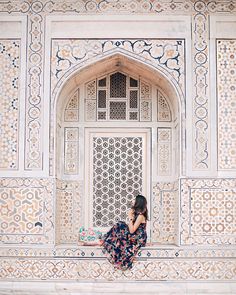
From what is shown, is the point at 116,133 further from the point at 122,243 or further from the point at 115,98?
the point at 122,243

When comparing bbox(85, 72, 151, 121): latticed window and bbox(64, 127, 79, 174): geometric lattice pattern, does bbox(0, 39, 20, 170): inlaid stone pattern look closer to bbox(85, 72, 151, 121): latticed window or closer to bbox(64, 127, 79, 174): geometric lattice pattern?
bbox(64, 127, 79, 174): geometric lattice pattern

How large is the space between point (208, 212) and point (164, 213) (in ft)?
2.59

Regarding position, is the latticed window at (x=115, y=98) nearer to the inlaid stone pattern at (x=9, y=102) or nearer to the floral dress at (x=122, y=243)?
the inlaid stone pattern at (x=9, y=102)

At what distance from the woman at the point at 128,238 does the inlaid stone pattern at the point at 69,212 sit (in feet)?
2.15

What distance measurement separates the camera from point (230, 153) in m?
7.73

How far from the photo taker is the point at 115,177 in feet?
27.3

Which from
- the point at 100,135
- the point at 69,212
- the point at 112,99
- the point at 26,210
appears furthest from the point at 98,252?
the point at 112,99

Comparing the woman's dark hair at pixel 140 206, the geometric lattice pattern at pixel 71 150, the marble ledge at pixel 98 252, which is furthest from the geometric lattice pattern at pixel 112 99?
the marble ledge at pixel 98 252

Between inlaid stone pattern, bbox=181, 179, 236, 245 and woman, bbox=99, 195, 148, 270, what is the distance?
0.51 metres

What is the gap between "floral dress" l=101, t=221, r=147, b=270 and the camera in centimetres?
744

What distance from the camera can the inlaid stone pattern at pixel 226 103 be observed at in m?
7.72

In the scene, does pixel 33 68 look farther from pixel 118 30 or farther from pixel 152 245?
pixel 152 245

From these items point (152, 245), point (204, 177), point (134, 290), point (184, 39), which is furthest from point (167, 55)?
point (134, 290)

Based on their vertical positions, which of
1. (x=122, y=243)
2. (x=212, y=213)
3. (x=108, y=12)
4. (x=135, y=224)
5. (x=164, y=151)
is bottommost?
(x=122, y=243)
